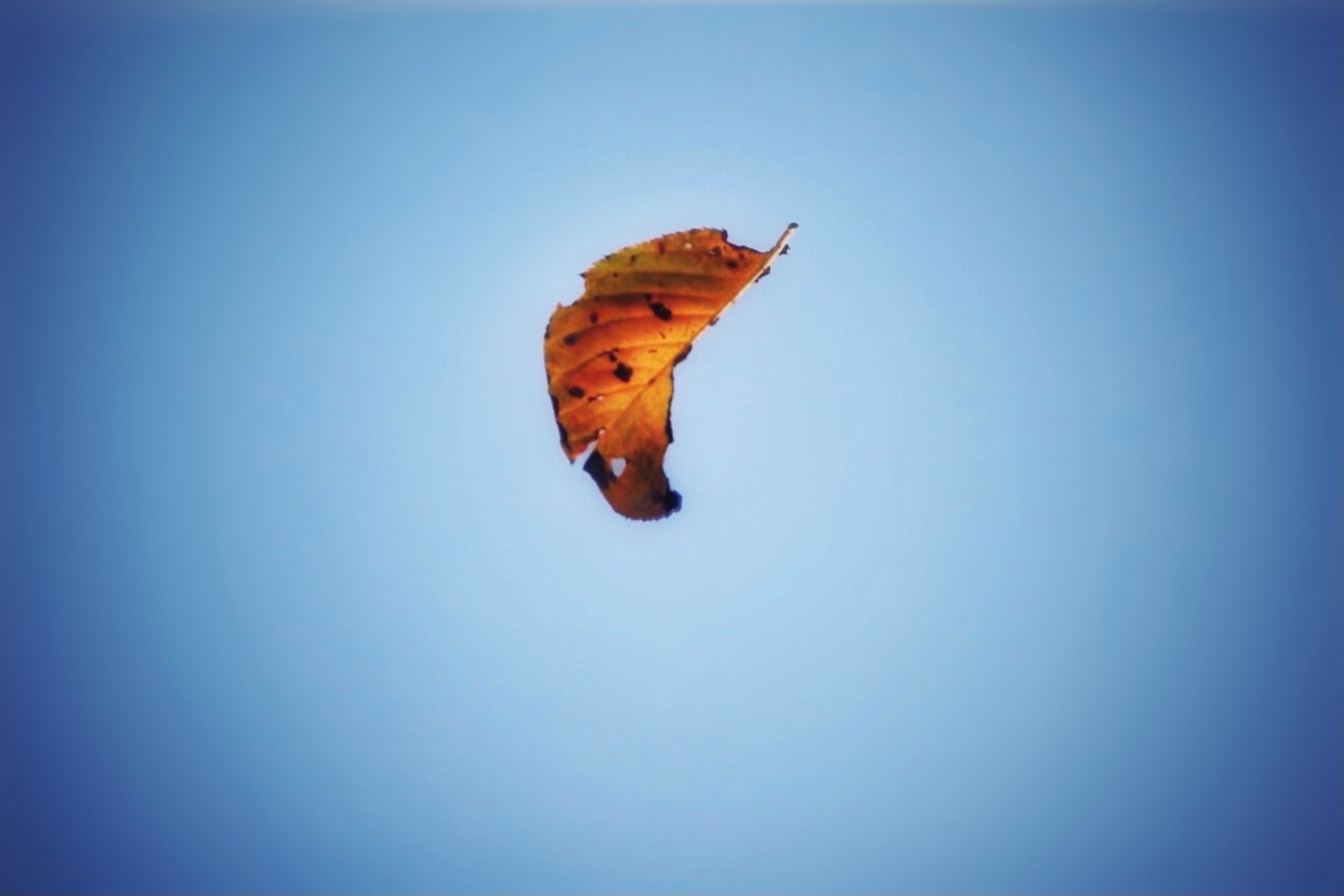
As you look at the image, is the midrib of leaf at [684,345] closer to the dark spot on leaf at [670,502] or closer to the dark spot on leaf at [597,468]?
the dark spot on leaf at [597,468]

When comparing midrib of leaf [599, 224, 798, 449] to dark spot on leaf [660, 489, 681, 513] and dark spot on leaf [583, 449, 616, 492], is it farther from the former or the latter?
dark spot on leaf [660, 489, 681, 513]

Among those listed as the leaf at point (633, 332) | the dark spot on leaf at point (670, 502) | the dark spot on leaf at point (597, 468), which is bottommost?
the dark spot on leaf at point (597, 468)

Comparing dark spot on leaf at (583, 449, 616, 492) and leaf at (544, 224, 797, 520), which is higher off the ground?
leaf at (544, 224, 797, 520)

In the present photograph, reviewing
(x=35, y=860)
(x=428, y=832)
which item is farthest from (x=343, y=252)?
(x=35, y=860)

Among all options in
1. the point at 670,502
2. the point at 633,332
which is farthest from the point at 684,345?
the point at 670,502

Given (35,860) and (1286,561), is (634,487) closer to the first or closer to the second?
(1286,561)

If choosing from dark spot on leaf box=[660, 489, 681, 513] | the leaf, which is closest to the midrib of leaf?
the leaf

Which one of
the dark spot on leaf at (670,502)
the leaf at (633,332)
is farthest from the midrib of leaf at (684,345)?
the dark spot on leaf at (670,502)
